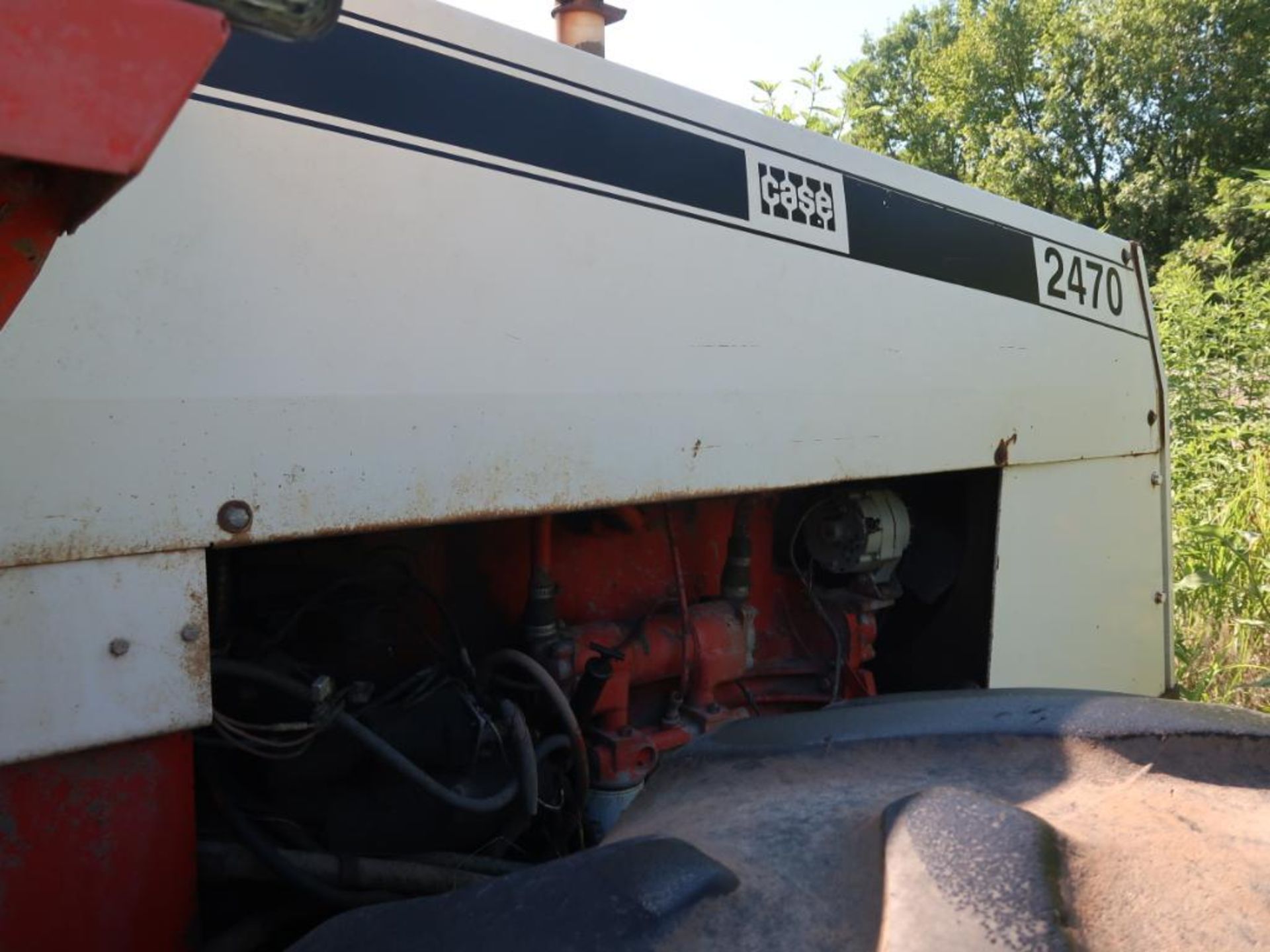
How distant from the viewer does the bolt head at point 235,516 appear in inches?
45.9

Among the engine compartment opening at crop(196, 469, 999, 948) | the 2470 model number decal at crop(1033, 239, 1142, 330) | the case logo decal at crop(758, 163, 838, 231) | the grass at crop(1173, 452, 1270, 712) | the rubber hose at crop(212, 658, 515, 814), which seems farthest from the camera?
the grass at crop(1173, 452, 1270, 712)

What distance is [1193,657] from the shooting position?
4273 millimetres

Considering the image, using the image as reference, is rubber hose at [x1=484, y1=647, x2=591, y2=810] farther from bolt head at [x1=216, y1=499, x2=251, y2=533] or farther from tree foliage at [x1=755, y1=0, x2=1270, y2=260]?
tree foliage at [x1=755, y1=0, x2=1270, y2=260]

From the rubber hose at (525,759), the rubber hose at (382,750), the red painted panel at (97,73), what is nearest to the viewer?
the red painted panel at (97,73)

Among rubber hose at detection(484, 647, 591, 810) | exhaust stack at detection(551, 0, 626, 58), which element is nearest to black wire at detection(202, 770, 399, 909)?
rubber hose at detection(484, 647, 591, 810)

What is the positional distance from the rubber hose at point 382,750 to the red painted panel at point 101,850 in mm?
126

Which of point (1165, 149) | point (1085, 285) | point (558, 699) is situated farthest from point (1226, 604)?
point (1165, 149)

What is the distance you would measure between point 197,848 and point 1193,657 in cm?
409

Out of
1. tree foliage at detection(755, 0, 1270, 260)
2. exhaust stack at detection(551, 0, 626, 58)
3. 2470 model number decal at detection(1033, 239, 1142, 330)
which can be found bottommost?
2470 model number decal at detection(1033, 239, 1142, 330)

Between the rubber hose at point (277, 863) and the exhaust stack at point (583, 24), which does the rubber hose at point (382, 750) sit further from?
the exhaust stack at point (583, 24)

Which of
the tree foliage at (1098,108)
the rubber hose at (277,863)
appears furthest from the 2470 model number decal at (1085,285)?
the tree foliage at (1098,108)

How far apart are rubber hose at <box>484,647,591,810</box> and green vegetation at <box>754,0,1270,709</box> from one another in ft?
13.1

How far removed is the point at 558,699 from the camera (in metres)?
1.67

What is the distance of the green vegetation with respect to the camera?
247 inches
